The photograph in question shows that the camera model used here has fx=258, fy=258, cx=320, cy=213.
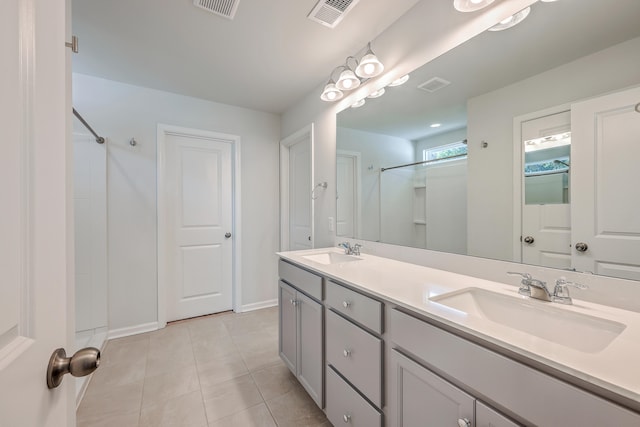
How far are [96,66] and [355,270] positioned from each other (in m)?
2.74

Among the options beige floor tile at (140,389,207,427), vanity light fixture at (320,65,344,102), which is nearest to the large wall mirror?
vanity light fixture at (320,65,344,102)

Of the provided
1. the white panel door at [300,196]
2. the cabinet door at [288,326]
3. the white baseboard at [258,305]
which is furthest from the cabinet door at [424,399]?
the white baseboard at [258,305]

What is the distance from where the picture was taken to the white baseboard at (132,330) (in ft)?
8.08

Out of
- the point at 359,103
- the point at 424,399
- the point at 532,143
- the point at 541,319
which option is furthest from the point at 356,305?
the point at 359,103

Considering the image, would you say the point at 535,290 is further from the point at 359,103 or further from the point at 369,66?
the point at 359,103

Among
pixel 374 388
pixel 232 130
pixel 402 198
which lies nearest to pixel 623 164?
pixel 402 198

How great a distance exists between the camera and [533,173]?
3.79ft

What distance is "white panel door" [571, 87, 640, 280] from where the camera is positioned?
0.89 metres

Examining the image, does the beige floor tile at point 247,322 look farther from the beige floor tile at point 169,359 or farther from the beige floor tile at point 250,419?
the beige floor tile at point 250,419

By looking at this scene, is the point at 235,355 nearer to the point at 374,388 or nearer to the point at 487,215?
the point at 374,388

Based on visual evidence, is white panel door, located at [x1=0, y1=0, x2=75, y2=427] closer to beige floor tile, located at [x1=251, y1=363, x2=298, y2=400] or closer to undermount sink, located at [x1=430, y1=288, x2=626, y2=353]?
undermount sink, located at [x1=430, y1=288, x2=626, y2=353]

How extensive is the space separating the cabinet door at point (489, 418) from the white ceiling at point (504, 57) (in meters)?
1.29

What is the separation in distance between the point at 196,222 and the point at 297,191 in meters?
1.20

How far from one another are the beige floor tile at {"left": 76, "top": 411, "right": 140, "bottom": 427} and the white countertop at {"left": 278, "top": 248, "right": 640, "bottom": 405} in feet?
4.39
